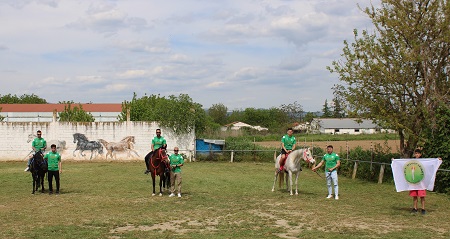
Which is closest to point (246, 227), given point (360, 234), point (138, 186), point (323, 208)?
point (360, 234)

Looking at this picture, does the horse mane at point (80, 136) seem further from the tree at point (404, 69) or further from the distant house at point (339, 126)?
the distant house at point (339, 126)

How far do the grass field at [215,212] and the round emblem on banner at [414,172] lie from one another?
2.88 ft

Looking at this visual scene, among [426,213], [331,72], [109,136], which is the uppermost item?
[331,72]

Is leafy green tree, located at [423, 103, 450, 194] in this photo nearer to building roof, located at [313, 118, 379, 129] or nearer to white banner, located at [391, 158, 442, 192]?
white banner, located at [391, 158, 442, 192]

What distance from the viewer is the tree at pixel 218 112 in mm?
129625

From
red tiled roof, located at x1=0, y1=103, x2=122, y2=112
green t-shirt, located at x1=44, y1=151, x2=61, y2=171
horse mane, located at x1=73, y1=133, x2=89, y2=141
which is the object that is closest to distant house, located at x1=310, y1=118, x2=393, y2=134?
red tiled roof, located at x1=0, y1=103, x2=122, y2=112

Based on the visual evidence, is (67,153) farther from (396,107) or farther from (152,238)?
(152,238)

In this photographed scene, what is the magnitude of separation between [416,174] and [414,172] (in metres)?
0.07

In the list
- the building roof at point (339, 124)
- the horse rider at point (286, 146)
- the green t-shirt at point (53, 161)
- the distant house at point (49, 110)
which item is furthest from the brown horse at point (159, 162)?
the building roof at point (339, 124)

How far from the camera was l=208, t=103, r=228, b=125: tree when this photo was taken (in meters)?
130

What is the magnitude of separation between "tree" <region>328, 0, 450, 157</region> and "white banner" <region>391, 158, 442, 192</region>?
5.47 m

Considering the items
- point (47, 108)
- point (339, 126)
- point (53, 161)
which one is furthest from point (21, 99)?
point (53, 161)

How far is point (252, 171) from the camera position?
85.4 ft

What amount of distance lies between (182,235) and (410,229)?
4.88 meters
